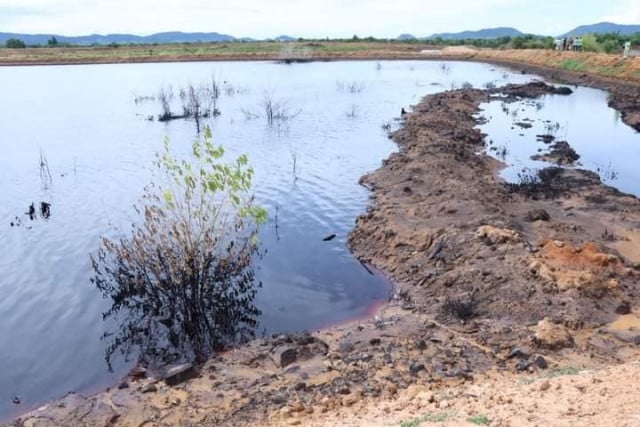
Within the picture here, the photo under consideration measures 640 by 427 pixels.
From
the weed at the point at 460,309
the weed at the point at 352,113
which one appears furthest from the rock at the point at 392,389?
the weed at the point at 352,113

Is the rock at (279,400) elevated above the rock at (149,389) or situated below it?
above

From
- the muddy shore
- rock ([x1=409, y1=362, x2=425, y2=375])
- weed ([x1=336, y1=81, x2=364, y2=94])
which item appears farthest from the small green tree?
weed ([x1=336, y1=81, x2=364, y2=94])

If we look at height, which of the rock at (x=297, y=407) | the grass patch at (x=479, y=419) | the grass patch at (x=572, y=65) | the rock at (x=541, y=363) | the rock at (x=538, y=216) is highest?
the grass patch at (x=572, y=65)

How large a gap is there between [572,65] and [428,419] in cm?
5462

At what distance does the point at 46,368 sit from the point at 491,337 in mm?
6482

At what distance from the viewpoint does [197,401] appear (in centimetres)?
732

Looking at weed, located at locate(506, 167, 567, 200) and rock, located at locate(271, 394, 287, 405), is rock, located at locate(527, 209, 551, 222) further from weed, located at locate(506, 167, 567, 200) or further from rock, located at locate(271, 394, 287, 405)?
rock, located at locate(271, 394, 287, 405)

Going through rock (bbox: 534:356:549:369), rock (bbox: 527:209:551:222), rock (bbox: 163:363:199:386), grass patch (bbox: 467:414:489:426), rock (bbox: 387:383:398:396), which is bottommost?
rock (bbox: 163:363:199:386)

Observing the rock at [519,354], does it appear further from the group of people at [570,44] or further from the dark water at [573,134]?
the group of people at [570,44]

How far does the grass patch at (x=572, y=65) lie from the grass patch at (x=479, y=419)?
5104 centimetres

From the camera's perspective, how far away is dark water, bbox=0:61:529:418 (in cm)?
953

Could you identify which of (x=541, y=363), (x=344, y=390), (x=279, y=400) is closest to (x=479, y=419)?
(x=344, y=390)

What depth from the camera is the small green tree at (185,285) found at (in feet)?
30.0

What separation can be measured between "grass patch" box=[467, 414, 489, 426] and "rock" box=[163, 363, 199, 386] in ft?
13.3
